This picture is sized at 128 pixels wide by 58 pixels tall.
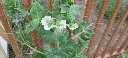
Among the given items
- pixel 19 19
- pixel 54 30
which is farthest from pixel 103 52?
pixel 54 30

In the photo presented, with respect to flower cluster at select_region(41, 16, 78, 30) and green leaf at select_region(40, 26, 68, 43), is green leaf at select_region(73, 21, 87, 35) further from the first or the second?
flower cluster at select_region(41, 16, 78, 30)

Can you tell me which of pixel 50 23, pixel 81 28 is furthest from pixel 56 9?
pixel 81 28

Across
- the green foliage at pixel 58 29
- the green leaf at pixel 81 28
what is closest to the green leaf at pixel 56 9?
the green foliage at pixel 58 29

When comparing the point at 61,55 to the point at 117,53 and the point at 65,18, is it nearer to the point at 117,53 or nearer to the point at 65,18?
the point at 65,18

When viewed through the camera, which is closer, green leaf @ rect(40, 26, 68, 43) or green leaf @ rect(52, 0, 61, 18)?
green leaf @ rect(52, 0, 61, 18)

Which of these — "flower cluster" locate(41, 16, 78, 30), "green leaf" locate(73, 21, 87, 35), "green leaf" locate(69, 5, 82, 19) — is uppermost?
"green leaf" locate(69, 5, 82, 19)

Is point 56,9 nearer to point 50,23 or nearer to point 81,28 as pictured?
point 50,23

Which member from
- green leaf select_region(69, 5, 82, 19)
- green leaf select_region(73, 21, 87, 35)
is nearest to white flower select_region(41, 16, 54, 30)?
green leaf select_region(69, 5, 82, 19)
